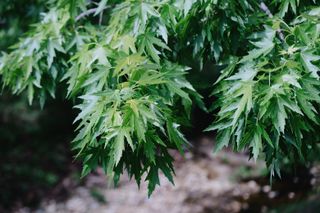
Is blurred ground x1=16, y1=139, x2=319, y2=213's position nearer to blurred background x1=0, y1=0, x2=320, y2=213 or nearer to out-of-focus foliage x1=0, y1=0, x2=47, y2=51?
blurred background x1=0, y1=0, x2=320, y2=213

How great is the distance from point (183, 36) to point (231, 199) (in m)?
4.72

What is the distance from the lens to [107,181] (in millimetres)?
7746

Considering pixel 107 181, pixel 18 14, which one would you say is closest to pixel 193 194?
pixel 107 181

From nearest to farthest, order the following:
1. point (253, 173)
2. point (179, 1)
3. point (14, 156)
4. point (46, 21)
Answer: point (179, 1) < point (46, 21) < point (253, 173) < point (14, 156)

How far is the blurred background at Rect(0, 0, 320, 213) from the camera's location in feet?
21.2

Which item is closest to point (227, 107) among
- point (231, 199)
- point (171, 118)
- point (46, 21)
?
point (171, 118)

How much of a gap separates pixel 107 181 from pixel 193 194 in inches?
63.1

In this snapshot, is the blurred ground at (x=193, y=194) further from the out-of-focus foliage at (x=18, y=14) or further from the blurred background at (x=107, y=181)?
the out-of-focus foliage at (x=18, y=14)

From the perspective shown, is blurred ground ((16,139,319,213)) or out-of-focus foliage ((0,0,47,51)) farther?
blurred ground ((16,139,319,213))

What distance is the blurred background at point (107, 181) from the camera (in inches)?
255

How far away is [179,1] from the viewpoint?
241cm

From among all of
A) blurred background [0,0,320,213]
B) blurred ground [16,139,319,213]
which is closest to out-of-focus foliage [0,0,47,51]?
blurred background [0,0,320,213]

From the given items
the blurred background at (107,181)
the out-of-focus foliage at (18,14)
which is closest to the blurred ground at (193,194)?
the blurred background at (107,181)

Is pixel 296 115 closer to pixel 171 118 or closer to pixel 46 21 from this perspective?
pixel 171 118
